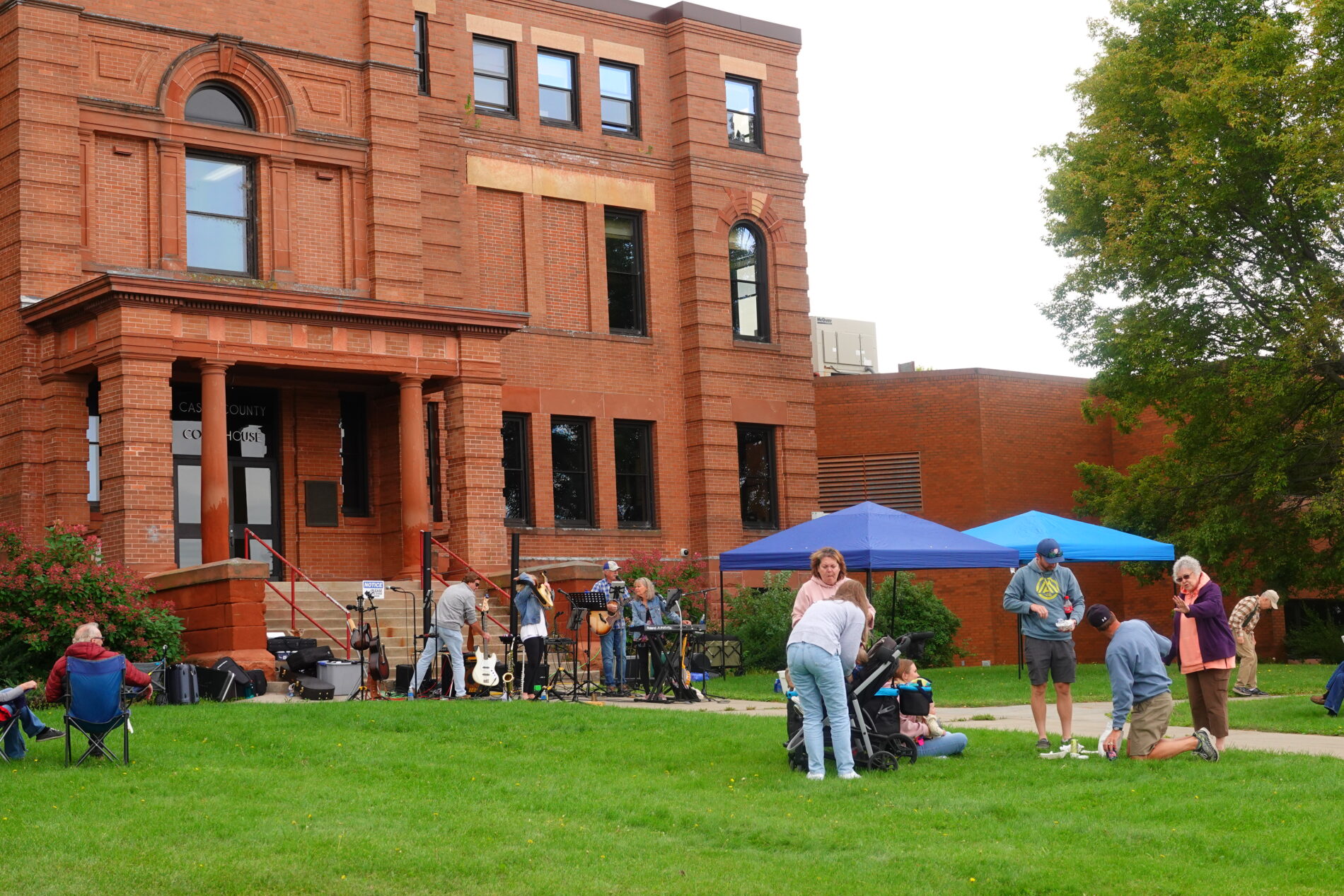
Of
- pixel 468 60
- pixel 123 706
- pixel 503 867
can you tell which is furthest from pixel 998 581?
pixel 503 867

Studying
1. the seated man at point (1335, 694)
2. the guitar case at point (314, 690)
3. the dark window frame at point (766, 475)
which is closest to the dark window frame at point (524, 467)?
the dark window frame at point (766, 475)

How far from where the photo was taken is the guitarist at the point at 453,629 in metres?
19.1

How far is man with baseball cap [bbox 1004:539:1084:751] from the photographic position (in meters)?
13.0

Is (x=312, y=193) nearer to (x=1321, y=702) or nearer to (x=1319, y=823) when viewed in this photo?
(x=1321, y=702)

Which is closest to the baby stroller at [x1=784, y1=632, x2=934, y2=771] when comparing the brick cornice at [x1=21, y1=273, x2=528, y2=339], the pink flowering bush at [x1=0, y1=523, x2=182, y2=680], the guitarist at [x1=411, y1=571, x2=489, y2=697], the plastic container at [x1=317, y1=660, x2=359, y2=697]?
the guitarist at [x1=411, y1=571, x2=489, y2=697]

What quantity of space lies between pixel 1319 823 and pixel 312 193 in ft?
68.8

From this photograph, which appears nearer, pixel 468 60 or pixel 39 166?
pixel 39 166

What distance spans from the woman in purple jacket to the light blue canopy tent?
10.6 m

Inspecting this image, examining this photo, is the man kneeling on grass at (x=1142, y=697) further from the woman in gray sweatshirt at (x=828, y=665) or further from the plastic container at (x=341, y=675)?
the plastic container at (x=341, y=675)

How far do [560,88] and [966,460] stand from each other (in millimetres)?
13225

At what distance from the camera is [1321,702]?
1688 cm

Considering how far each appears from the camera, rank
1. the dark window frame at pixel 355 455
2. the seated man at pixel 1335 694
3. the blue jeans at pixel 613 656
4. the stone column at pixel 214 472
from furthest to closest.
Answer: the dark window frame at pixel 355 455 → the stone column at pixel 214 472 → the blue jeans at pixel 613 656 → the seated man at pixel 1335 694

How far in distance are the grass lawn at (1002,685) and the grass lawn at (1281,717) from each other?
136 cm

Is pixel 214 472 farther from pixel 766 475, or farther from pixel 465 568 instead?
pixel 766 475
